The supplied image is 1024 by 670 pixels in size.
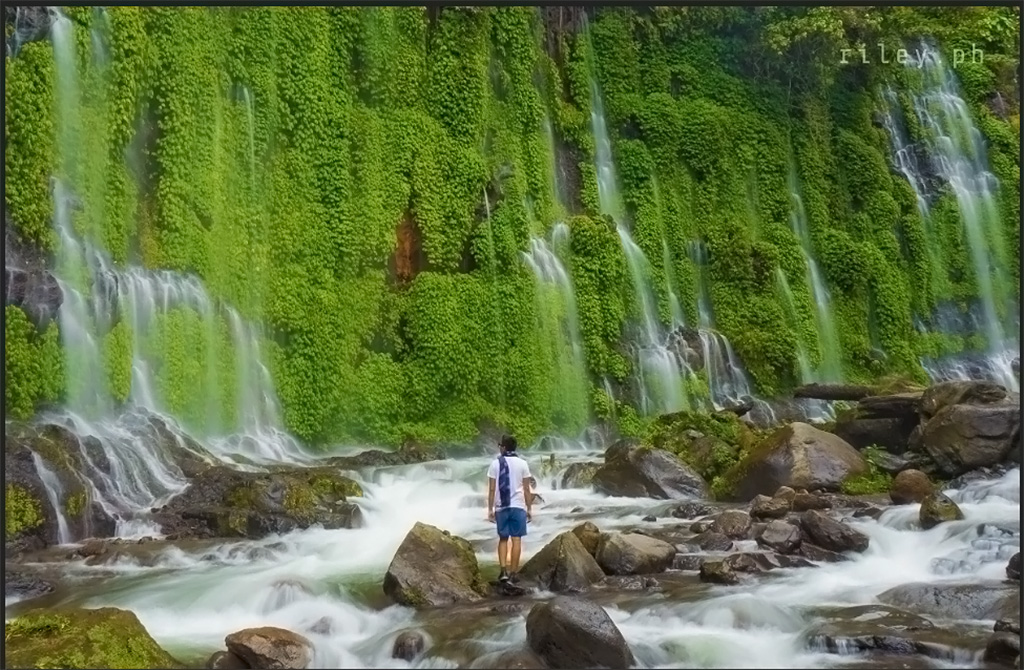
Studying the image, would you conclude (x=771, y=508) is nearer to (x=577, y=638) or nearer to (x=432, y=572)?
(x=432, y=572)

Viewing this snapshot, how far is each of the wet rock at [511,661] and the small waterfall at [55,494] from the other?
20.0 feet

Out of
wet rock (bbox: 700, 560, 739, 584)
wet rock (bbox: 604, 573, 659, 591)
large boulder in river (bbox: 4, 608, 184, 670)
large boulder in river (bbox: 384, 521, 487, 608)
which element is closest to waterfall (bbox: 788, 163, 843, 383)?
wet rock (bbox: 700, 560, 739, 584)

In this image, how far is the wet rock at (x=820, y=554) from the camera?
9586 millimetres

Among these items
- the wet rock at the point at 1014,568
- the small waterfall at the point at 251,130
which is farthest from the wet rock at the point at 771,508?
the small waterfall at the point at 251,130

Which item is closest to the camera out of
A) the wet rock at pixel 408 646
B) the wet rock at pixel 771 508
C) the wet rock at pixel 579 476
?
the wet rock at pixel 408 646

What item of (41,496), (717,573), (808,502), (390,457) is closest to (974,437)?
(808,502)

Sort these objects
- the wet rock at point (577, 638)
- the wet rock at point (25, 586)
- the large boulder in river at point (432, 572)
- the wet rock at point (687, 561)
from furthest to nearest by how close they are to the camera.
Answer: the wet rock at point (687, 561), the wet rock at point (25, 586), the large boulder in river at point (432, 572), the wet rock at point (577, 638)

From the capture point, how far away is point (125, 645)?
22.5 feet

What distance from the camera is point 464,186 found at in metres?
19.9

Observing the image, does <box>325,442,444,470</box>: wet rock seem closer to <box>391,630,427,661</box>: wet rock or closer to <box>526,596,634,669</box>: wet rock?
<box>391,630,427,661</box>: wet rock

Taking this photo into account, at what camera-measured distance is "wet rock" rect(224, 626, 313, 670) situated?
22.9ft

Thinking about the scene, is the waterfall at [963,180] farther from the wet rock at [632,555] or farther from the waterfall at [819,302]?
the wet rock at [632,555]

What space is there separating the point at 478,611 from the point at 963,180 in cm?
2646

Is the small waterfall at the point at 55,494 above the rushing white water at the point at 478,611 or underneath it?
above
